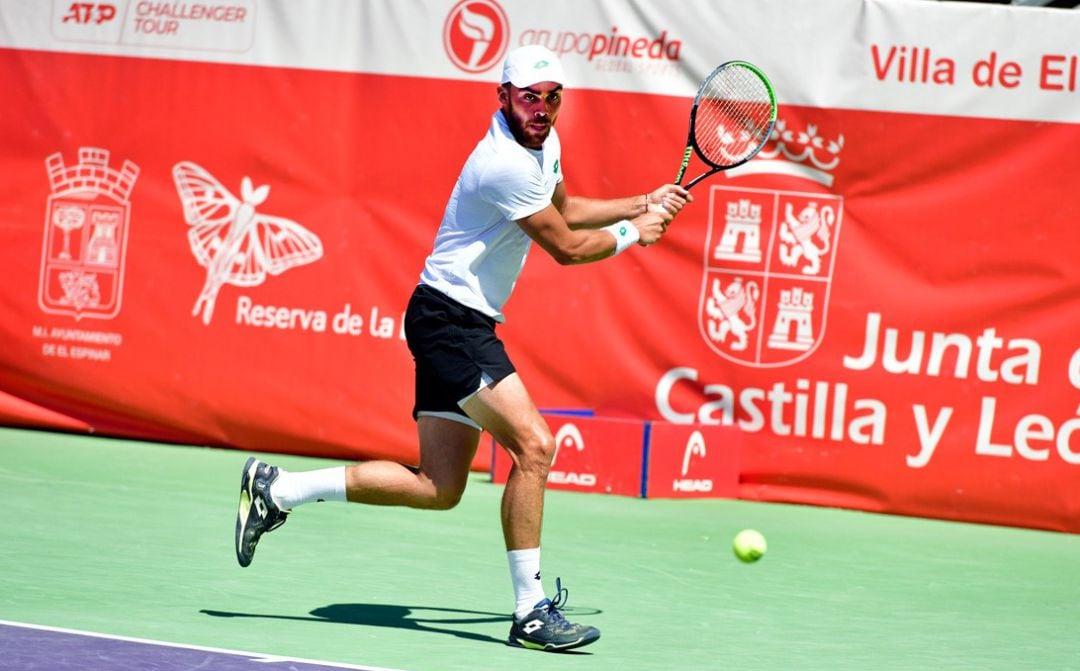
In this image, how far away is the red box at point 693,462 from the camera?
→ 28.5 feet

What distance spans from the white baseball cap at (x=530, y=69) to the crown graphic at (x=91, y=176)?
16.7 feet

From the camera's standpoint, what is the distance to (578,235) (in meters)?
5.34

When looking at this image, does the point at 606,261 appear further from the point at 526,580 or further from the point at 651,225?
the point at 526,580

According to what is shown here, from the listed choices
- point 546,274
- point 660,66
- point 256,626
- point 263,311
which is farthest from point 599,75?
point 256,626

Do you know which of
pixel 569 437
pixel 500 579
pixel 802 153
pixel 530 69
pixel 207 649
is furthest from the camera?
pixel 802 153

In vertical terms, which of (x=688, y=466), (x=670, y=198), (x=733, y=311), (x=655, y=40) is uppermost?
(x=655, y=40)

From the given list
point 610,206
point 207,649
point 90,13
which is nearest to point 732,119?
point 610,206

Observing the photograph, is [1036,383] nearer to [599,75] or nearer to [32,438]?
[599,75]

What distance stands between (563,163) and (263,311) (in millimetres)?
1925

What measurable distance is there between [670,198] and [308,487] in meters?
1.53

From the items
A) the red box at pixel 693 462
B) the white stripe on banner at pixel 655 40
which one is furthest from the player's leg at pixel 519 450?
the white stripe on banner at pixel 655 40

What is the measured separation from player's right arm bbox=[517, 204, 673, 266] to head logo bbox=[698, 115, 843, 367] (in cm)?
341

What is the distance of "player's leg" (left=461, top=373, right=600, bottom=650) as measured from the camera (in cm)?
500

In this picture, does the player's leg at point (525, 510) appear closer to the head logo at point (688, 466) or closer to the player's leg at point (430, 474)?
the player's leg at point (430, 474)
